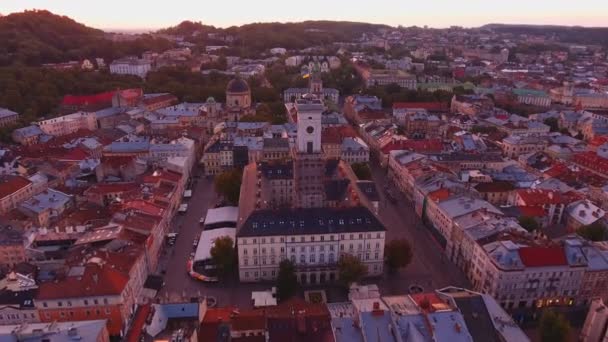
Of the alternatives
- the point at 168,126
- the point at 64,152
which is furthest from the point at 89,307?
the point at 168,126

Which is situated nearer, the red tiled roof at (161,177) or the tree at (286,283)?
the tree at (286,283)

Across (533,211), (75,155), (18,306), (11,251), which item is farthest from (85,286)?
(533,211)

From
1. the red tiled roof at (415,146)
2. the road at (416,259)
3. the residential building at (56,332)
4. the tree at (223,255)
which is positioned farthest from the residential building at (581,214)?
the residential building at (56,332)

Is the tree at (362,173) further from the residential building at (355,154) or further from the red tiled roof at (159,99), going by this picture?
the red tiled roof at (159,99)

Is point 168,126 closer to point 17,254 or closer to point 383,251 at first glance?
point 17,254

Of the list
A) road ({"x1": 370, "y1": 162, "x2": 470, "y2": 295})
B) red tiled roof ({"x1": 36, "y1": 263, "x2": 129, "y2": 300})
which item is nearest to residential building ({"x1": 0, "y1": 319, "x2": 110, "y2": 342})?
red tiled roof ({"x1": 36, "y1": 263, "x2": 129, "y2": 300})

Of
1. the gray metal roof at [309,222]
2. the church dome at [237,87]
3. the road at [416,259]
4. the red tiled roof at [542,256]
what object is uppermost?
the church dome at [237,87]
